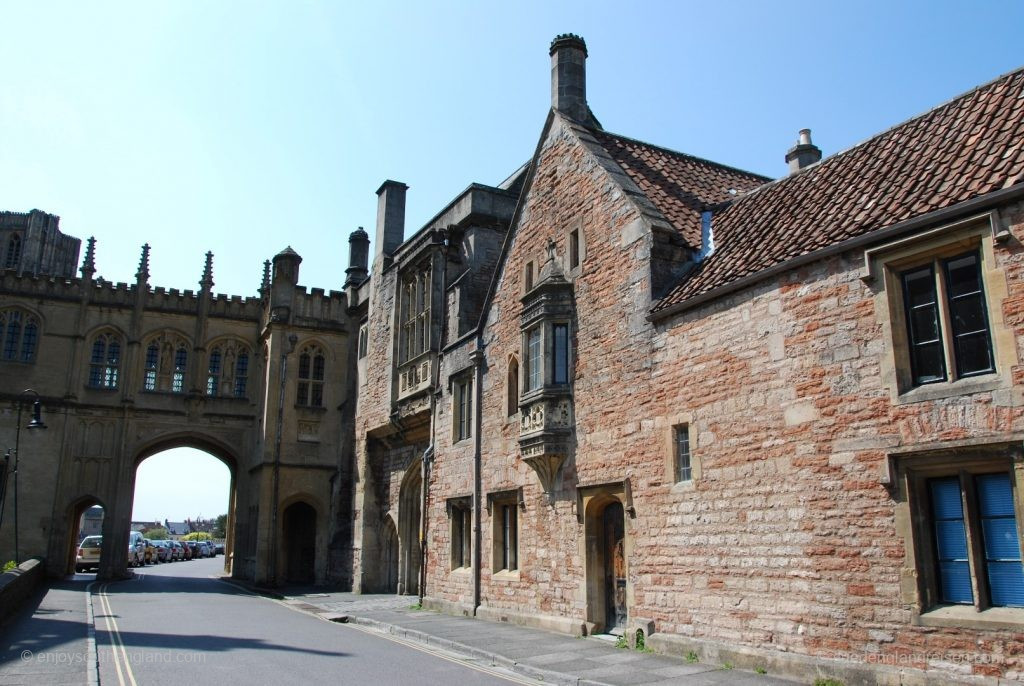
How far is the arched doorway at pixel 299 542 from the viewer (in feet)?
111

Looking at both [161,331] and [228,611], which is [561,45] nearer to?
[228,611]

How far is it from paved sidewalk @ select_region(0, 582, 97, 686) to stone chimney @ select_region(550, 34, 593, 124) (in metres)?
13.6

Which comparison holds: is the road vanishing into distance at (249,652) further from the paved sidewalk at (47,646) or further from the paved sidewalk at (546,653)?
the paved sidewalk at (546,653)

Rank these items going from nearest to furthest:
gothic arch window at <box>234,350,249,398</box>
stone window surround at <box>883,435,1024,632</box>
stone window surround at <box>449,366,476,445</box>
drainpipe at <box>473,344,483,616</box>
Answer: stone window surround at <box>883,435,1024,632</box> → drainpipe at <box>473,344,483,616</box> → stone window surround at <box>449,366,476,445</box> → gothic arch window at <box>234,350,249,398</box>

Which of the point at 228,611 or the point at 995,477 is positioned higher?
the point at 995,477

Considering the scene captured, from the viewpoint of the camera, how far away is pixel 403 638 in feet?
51.5

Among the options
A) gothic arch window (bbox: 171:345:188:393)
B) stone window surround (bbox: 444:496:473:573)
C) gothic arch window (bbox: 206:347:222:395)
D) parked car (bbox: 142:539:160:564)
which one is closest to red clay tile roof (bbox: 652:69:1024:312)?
stone window surround (bbox: 444:496:473:573)

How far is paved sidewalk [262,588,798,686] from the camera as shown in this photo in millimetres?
10406

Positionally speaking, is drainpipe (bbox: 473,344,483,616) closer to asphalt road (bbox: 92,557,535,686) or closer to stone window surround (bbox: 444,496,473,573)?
stone window surround (bbox: 444,496,473,573)

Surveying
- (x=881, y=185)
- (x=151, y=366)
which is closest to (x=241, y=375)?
(x=151, y=366)

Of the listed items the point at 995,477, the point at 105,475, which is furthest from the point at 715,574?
the point at 105,475

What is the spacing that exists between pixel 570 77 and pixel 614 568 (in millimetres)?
10883

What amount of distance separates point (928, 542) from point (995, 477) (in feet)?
3.35

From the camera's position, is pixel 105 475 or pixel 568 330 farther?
pixel 105 475
